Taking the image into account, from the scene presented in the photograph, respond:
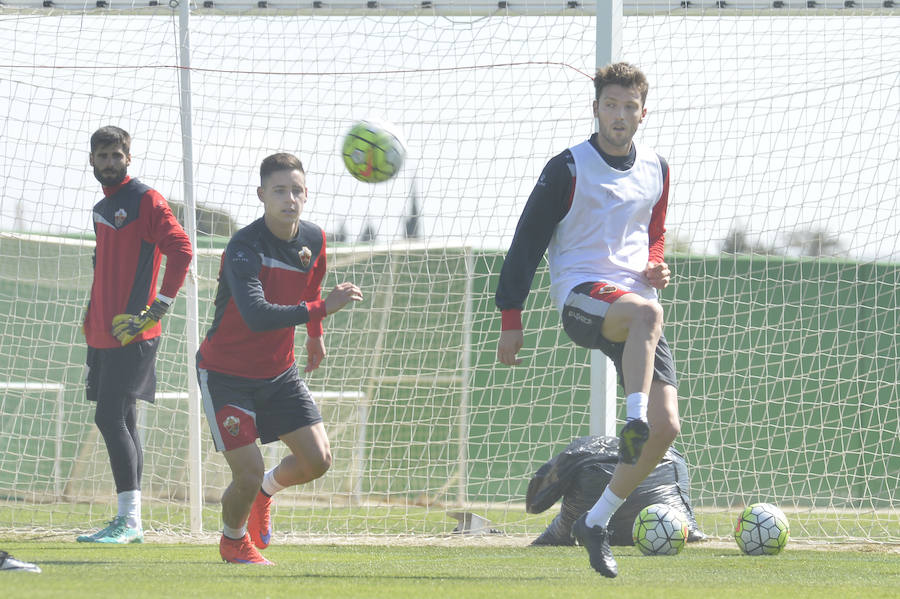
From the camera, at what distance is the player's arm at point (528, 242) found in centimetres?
458

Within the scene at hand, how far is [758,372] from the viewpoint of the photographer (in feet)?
35.1

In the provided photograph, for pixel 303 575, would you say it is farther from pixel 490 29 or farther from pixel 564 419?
pixel 564 419

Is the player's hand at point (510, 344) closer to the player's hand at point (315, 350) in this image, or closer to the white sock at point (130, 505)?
the player's hand at point (315, 350)

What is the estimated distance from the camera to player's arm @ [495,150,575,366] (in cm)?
458

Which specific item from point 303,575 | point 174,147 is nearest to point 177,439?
point 174,147

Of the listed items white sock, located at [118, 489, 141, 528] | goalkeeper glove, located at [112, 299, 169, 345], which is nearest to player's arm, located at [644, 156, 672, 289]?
goalkeeper glove, located at [112, 299, 169, 345]

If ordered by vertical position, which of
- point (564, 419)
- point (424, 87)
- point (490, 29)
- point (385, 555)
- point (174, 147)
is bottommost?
point (385, 555)

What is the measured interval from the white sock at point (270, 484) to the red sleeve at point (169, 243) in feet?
4.01

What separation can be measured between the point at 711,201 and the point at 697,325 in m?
1.33

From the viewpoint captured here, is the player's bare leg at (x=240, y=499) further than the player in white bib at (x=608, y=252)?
Yes

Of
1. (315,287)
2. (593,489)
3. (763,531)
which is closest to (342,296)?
(315,287)

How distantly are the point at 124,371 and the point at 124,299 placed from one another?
40 centimetres

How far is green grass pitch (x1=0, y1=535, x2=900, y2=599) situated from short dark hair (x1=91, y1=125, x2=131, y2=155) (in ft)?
7.18

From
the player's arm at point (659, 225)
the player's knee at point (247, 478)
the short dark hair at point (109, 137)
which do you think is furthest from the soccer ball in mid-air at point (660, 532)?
the short dark hair at point (109, 137)
